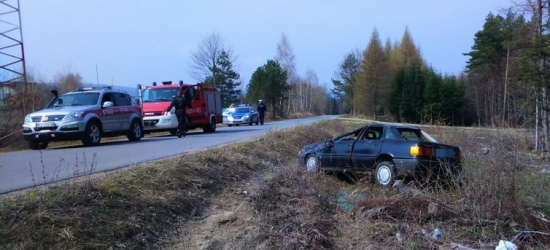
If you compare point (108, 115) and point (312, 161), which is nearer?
point (312, 161)

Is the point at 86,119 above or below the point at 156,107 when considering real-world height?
below

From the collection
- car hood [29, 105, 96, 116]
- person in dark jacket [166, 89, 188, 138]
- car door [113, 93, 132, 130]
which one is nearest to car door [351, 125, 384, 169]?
car hood [29, 105, 96, 116]

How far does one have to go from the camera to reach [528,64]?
73.5 ft

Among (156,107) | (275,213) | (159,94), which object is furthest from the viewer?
(159,94)

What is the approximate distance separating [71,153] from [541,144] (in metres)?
19.7

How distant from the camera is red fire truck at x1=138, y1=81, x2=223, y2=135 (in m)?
22.0

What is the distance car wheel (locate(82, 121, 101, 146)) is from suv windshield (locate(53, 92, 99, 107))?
91 centimetres

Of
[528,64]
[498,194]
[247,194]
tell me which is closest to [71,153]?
[247,194]

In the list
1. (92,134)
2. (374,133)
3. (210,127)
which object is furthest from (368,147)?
(210,127)

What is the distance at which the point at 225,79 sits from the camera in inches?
2450

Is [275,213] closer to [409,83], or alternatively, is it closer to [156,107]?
[156,107]

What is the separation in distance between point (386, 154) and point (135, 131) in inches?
446

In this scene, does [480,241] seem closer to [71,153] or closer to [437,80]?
[71,153]

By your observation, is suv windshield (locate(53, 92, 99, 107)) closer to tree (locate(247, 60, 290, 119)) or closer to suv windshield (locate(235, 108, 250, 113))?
suv windshield (locate(235, 108, 250, 113))
